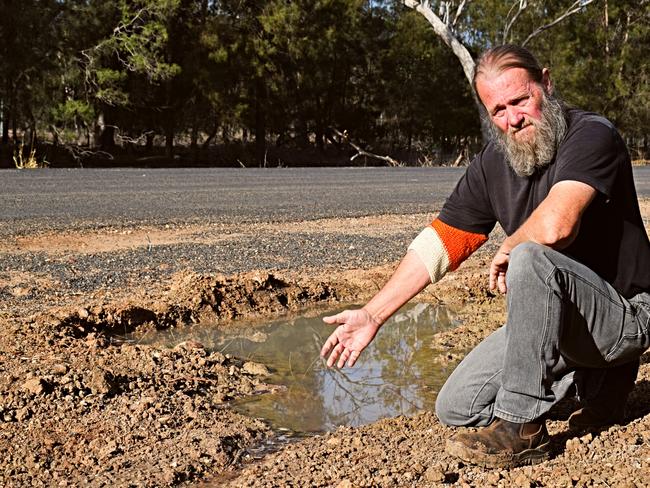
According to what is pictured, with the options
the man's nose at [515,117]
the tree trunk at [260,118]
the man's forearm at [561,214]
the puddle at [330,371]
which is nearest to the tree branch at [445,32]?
the tree trunk at [260,118]

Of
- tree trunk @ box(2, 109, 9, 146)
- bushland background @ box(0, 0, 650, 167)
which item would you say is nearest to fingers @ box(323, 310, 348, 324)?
bushland background @ box(0, 0, 650, 167)

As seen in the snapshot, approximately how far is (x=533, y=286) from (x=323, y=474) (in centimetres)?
100

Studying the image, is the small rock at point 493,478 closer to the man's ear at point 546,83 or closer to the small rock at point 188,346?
the man's ear at point 546,83

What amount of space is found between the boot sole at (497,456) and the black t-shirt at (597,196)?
2.17 feet

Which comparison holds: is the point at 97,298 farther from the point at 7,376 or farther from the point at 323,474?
the point at 323,474

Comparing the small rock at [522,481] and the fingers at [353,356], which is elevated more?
the fingers at [353,356]

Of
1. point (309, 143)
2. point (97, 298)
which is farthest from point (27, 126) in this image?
point (97, 298)

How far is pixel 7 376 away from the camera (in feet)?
12.9

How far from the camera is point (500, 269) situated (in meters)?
3.01

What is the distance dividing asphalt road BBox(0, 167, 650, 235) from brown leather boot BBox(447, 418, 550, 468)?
6451 millimetres

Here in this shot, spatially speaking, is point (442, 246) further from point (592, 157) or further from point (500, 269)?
point (592, 157)

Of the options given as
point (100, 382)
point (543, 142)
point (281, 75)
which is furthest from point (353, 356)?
point (281, 75)

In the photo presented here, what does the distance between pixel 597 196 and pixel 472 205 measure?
0.58 meters

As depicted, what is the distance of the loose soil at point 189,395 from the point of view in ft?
9.94
